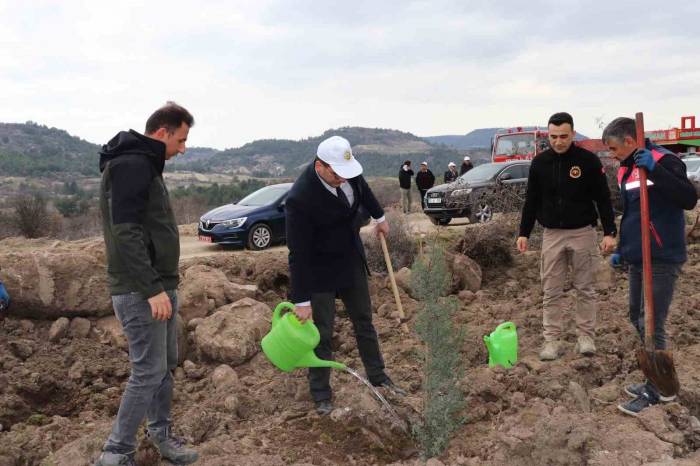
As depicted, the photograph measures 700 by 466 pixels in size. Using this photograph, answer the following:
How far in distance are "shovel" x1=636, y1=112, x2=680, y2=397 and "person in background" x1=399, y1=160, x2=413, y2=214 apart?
12996mm

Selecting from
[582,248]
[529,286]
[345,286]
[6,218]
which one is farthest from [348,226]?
[6,218]

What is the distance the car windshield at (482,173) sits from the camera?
1317 cm

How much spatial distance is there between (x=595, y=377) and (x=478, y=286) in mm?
2994

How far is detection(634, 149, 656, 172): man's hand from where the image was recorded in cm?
349

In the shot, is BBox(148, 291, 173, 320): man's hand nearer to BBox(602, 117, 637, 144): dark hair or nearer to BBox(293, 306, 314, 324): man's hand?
BBox(293, 306, 314, 324): man's hand

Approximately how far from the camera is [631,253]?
3.82 meters

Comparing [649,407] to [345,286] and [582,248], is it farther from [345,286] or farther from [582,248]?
[345,286]

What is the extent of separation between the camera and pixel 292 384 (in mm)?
4414

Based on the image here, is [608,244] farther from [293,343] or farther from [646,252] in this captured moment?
[293,343]

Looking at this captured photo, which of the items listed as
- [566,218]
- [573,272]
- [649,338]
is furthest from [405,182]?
[649,338]

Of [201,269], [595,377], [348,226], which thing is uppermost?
[348,226]

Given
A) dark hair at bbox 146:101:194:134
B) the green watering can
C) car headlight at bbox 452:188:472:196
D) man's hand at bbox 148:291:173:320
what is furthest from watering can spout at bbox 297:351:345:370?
car headlight at bbox 452:188:472:196

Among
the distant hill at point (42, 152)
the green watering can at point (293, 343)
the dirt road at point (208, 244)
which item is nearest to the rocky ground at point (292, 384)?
the green watering can at point (293, 343)

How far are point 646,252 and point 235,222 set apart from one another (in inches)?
340
